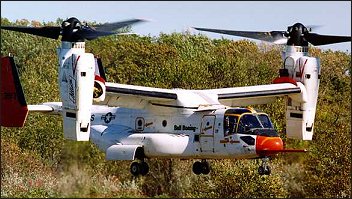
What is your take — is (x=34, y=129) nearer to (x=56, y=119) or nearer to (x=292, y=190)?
(x=56, y=119)

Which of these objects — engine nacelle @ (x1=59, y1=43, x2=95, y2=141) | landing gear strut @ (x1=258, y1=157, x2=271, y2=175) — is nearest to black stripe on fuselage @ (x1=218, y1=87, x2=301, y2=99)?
landing gear strut @ (x1=258, y1=157, x2=271, y2=175)

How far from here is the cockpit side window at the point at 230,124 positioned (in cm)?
3133

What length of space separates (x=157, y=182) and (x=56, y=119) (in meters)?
6.40

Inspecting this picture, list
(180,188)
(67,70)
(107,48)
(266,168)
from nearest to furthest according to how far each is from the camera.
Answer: (67,70) → (266,168) → (180,188) → (107,48)

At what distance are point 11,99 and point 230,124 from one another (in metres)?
A: 5.95

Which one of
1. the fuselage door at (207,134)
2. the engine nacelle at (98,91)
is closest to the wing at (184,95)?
the fuselage door at (207,134)

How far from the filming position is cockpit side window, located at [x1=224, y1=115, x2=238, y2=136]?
31328mm

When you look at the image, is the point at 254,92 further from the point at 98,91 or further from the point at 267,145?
the point at 98,91

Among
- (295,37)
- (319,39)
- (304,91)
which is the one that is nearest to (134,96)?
(304,91)

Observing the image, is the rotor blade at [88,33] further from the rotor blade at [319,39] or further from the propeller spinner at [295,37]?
the rotor blade at [319,39]

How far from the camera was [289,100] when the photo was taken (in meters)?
34.8

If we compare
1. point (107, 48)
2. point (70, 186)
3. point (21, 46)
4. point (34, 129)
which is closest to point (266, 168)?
point (70, 186)

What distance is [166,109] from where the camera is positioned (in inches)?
1300

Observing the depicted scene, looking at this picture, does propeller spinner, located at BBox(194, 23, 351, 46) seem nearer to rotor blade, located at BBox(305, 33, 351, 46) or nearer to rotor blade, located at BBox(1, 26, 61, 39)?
rotor blade, located at BBox(305, 33, 351, 46)
